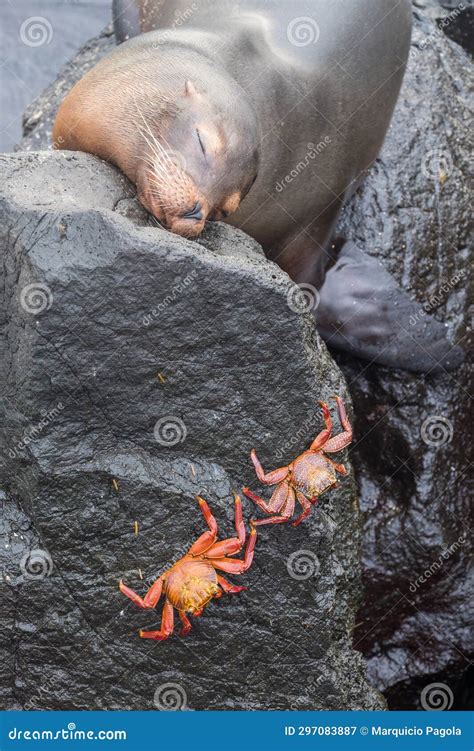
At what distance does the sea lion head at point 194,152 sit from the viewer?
4.40 meters

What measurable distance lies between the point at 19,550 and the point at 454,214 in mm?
4028

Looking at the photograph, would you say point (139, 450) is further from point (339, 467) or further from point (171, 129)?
point (171, 129)

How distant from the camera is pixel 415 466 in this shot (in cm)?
607

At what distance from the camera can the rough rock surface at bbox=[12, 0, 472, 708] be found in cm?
603

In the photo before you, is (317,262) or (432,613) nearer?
(432,613)

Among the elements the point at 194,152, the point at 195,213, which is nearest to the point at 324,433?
the point at 195,213

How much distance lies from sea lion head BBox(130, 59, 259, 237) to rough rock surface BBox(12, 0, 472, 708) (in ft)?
5.79

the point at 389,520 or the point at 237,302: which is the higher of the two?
the point at 237,302

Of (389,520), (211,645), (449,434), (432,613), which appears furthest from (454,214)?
(211,645)

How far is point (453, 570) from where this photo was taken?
20.1ft

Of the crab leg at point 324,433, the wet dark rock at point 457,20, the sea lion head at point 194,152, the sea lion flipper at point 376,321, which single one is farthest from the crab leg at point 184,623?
the wet dark rock at point 457,20

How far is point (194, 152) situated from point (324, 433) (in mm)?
1511

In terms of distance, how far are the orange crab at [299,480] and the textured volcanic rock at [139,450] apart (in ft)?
0.19

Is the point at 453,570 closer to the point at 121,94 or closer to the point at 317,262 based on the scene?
the point at 317,262
